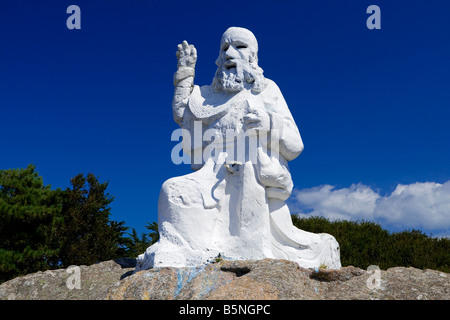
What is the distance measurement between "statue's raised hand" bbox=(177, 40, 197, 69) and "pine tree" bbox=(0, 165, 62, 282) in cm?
511

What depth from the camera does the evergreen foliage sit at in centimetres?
1162

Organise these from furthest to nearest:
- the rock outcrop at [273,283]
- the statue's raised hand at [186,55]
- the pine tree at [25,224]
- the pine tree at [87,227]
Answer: the pine tree at [87,227]
the pine tree at [25,224]
the statue's raised hand at [186,55]
the rock outcrop at [273,283]

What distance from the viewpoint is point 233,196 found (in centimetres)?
621

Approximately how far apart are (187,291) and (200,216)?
1.41m

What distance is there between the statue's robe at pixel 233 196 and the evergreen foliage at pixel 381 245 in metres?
5.62

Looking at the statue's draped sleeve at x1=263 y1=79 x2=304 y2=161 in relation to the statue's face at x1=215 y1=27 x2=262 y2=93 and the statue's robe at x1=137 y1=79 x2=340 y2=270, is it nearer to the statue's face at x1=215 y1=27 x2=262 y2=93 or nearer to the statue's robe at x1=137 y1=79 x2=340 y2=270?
the statue's robe at x1=137 y1=79 x2=340 y2=270

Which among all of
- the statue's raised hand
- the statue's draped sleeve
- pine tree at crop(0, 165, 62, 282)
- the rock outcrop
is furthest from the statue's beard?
pine tree at crop(0, 165, 62, 282)

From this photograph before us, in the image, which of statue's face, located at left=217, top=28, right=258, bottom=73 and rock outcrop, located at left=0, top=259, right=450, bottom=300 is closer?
rock outcrop, located at left=0, top=259, right=450, bottom=300

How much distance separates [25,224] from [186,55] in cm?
577

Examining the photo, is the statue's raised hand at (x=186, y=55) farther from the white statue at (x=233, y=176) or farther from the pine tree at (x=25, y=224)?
the pine tree at (x=25, y=224)

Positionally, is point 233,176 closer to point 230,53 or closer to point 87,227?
point 230,53

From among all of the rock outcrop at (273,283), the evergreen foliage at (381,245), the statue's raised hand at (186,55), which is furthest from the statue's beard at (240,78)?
the evergreen foliage at (381,245)

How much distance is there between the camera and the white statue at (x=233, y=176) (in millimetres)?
5797
